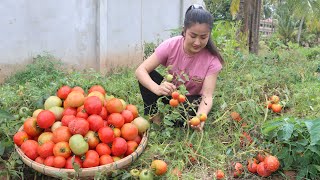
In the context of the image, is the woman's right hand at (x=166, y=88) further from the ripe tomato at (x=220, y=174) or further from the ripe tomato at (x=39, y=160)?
the ripe tomato at (x=39, y=160)

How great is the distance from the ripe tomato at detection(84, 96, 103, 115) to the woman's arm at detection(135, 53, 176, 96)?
1.66 ft

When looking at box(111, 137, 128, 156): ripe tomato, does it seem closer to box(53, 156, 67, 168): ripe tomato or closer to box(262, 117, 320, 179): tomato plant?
box(53, 156, 67, 168): ripe tomato

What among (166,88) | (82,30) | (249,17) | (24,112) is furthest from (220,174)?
(249,17)

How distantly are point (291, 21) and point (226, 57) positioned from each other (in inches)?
566

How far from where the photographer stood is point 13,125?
2785 millimetres

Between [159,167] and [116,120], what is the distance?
429 millimetres

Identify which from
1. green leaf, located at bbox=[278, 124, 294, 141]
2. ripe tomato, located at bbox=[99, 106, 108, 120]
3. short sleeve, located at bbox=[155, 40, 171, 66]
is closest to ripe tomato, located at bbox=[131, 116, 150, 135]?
ripe tomato, located at bbox=[99, 106, 108, 120]

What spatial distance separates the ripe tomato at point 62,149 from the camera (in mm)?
2230

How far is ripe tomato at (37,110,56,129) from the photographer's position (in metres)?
2.40

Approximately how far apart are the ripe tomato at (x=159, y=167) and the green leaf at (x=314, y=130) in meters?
0.92

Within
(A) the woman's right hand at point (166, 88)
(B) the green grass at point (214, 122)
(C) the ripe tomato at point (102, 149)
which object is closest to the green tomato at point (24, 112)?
(B) the green grass at point (214, 122)

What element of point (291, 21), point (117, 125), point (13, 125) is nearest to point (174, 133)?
point (117, 125)

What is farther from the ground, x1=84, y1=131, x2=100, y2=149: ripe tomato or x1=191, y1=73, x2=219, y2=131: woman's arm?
x1=191, y1=73, x2=219, y2=131: woman's arm

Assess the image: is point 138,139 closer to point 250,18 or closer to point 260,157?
point 260,157
